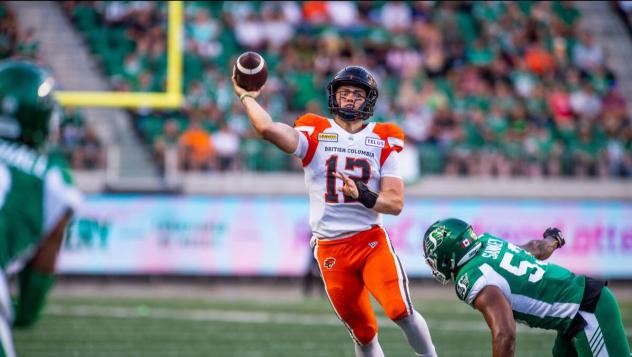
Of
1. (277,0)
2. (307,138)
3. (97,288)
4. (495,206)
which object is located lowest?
(97,288)

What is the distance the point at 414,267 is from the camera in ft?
52.4

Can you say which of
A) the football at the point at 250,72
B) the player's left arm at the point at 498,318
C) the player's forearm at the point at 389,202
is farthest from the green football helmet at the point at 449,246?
the football at the point at 250,72

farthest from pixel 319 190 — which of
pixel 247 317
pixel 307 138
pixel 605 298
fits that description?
pixel 247 317

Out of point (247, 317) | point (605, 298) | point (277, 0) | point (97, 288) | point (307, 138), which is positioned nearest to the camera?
point (605, 298)

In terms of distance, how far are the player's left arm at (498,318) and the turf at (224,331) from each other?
359 cm

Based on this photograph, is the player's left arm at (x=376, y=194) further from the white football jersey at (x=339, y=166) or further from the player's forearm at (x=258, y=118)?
the player's forearm at (x=258, y=118)

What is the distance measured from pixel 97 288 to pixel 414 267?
16.2ft

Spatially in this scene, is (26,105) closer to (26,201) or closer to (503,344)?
(26,201)

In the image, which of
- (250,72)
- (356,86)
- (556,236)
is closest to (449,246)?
(556,236)

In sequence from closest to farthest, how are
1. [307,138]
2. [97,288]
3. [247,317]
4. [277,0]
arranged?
[307,138] → [247,317] → [97,288] → [277,0]

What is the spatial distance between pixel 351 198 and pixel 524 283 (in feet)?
4.37

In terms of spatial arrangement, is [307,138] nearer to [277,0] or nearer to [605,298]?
[605,298]

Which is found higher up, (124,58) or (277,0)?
(277,0)

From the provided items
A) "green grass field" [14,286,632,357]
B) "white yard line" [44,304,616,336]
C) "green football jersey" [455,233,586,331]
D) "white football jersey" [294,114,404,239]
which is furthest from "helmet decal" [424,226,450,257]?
"white yard line" [44,304,616,336]
